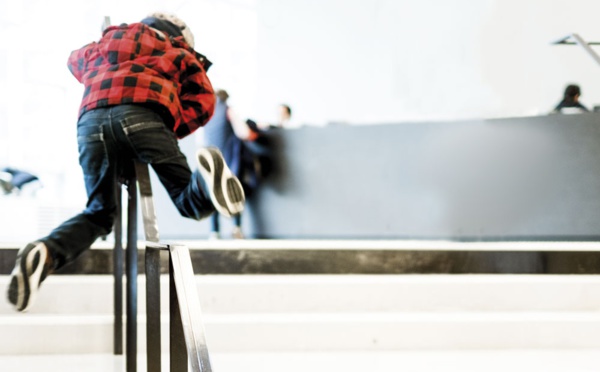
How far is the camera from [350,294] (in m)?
2.85

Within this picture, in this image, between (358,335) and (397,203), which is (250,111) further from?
(358,335)

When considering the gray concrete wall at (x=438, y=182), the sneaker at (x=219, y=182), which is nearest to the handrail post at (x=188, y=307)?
the sneaker at (x=219, y=182)

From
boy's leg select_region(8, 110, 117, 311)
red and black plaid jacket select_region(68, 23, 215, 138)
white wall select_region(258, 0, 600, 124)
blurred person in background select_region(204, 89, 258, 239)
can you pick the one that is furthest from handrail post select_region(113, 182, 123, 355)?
white wall select_region(258, 0, 600, 124)

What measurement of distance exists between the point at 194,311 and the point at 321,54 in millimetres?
6340

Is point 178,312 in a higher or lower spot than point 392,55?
lower

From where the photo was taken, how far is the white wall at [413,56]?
692 centimetres

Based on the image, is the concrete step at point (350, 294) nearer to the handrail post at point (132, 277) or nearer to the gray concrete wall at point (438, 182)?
the handrail post at point (132, 277)

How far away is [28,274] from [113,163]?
1.41 feet

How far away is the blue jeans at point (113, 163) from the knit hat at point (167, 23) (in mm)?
323

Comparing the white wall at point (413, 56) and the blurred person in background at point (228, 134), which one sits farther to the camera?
the white wall at point (413, 56)

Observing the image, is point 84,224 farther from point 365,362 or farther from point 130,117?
point 365,362

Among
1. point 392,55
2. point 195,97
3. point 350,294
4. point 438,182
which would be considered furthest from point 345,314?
point 392,55

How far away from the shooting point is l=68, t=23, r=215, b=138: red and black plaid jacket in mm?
1941

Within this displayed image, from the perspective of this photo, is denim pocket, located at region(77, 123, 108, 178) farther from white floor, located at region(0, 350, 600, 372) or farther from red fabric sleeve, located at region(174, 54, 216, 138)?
white floor, located at region(0, 350, 600, 372)
